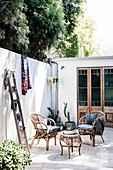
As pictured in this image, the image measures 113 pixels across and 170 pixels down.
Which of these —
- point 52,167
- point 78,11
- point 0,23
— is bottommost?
point 52,167

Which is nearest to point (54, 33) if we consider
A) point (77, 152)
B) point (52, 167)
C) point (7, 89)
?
point (7, 89)

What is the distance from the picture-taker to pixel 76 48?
1564 cm

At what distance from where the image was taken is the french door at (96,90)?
8539mm

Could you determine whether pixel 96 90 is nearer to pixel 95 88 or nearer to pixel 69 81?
pixel 95 88

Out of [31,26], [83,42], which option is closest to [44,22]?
[31,26]

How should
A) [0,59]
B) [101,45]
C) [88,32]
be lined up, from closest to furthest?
[0,59] → [88,32] → [101,45]

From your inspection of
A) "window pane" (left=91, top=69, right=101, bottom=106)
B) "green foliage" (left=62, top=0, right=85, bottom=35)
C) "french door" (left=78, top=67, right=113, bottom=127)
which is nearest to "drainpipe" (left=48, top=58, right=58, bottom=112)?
"french door" (left=78, top=67, right=113, bottom=127)

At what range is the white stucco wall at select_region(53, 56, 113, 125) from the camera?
866cm

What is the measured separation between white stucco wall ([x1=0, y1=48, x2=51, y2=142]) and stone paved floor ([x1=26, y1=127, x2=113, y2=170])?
84 centimetres

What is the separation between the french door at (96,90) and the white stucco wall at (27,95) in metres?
1.31

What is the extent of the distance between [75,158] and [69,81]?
4207 millimetres

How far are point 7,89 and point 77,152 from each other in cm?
233

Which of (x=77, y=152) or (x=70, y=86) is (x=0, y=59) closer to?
(x=77, y=152)

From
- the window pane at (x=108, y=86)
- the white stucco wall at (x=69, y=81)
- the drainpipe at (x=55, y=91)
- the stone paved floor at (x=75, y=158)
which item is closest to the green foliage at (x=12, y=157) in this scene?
the stone paved floor at (x=75, y=158)
